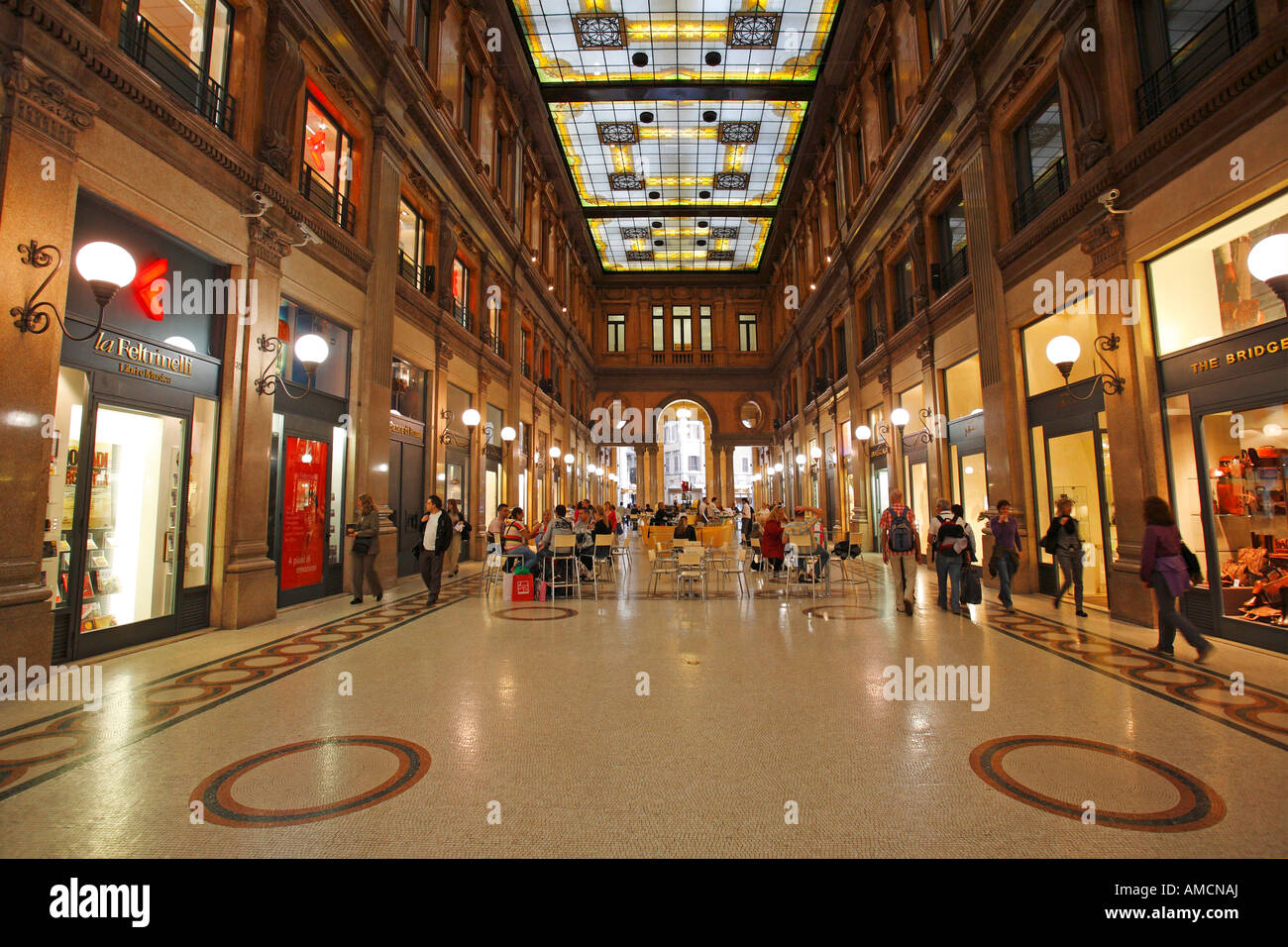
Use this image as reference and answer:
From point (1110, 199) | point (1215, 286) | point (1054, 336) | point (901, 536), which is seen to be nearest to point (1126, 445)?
point (1215, 286)

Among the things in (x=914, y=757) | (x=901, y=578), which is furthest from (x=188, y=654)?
(x=901, y=578)

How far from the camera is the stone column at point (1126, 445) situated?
21.1 ft

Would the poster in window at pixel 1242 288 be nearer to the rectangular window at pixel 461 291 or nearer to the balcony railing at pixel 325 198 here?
the balcony railing at pixel 325 198

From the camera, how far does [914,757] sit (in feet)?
9.91

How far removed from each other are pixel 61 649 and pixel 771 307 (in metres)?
28.7

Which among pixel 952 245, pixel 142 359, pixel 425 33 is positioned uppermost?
pixel 425 33

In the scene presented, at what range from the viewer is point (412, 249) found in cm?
1162

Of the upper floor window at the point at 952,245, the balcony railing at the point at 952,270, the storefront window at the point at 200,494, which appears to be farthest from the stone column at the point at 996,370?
the storefront window at the point at 200,494

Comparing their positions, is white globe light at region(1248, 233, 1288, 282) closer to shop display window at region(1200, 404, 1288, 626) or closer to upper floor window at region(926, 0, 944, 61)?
shop display window at region(1200, 404, 1288, 626)

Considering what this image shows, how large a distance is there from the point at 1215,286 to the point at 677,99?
15.3 metres

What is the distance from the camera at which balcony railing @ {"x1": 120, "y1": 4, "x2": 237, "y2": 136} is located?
5559mm

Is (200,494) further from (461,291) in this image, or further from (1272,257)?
(1272,257)

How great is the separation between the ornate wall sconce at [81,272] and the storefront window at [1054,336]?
388 inches

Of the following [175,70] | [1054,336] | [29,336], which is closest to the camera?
[29,336]
